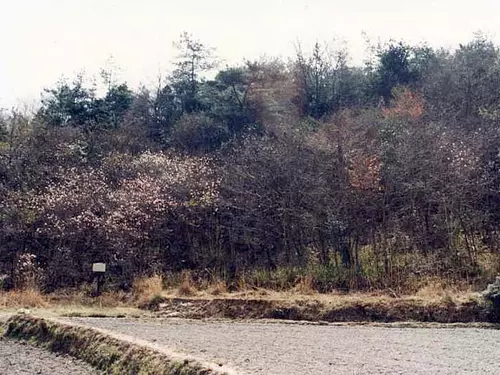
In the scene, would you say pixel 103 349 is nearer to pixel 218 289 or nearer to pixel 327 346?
pixel 327 346

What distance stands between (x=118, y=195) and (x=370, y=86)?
15.2 metres

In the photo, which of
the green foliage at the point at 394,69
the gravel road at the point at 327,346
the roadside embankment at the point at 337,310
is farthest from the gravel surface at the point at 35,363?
the green foliage at the point at 394,69

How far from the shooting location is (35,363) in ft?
26.7

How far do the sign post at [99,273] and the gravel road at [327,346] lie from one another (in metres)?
3.63

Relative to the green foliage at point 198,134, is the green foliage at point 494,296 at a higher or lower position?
lower

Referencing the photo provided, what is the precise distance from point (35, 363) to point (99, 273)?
7.48 meters

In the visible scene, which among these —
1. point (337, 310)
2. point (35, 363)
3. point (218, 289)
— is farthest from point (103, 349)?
point (218, 289)

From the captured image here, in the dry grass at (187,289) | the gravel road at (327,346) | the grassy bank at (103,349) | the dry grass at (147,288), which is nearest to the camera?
the gravel road at (327,346)

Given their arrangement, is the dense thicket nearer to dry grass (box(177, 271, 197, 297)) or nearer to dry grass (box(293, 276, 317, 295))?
dry grass (box(293, 276, 317, 295))

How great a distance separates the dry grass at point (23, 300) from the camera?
1362 centimetres

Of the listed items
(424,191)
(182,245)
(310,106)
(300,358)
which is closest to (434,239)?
(424,191)

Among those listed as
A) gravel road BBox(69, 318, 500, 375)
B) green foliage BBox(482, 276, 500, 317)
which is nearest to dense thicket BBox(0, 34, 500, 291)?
green foliage BBox(482, 276, 500, 317)

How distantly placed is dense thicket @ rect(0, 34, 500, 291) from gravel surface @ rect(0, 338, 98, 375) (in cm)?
621

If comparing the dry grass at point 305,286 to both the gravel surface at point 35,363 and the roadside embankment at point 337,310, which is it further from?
the gravel surface at point 35,363
